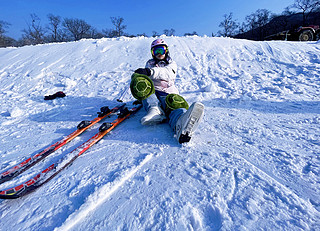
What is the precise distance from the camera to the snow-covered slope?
3.54ft

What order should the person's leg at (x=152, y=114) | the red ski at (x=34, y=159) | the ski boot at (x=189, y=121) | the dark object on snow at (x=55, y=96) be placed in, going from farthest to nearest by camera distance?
the dark object on snow at (x=55, y=96) < the person's leg at (x=152, y=114) < the ski boot at (x=189, y=121) < the red ski at (x=34, y=159)

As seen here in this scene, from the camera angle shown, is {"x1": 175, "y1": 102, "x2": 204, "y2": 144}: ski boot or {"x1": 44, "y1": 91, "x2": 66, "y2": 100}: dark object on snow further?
{"x1": 44, "y1": 91, "x2": 66, "y2": 100}: dark object on snow

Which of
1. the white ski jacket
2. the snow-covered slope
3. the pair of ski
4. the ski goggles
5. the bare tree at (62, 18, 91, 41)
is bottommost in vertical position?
the snow-covered slope

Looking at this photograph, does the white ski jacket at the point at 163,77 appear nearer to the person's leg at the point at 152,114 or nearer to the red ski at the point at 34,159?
the person's leg at the point at 152,114

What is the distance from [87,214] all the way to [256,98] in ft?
11.8

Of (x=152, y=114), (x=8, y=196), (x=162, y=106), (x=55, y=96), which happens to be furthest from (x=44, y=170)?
(x=55, y=96)

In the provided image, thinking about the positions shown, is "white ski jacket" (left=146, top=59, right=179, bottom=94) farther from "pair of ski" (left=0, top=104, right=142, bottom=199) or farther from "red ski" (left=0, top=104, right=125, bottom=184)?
"red ski" (left=0, top=104, right=125, bottom=184)

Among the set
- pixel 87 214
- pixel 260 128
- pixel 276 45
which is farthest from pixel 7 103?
pixel 276 45

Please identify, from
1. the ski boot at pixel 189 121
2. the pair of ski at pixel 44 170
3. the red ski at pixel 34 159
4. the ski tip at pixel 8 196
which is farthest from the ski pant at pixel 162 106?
the ski tip at pixel 8 196

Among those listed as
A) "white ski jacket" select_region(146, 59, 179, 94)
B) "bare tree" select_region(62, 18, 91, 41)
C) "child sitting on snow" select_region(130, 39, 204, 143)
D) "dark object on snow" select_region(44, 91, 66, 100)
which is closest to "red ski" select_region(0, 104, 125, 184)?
"child sitting on snow" select_region(130, 39, 204, 143)

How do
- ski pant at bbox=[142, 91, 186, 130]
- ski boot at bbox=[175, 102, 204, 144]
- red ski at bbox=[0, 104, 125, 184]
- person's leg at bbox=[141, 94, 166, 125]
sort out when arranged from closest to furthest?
red ski at bbox=[0, 104, 125, 184] < ski boot at bbox=[175, 102, 204, 144] < ski pant at bbox=[142, 91, 186, 130] < person's leg at bbox=[141, 94, 166, 125]

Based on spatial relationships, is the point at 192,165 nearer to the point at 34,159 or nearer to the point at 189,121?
the point at 189,121

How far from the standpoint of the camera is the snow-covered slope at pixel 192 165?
1080 millimetres

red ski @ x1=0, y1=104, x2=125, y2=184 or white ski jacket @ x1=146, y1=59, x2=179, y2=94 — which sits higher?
white ski jacket @ x1=146, y1=59, x2=179, y2=94
